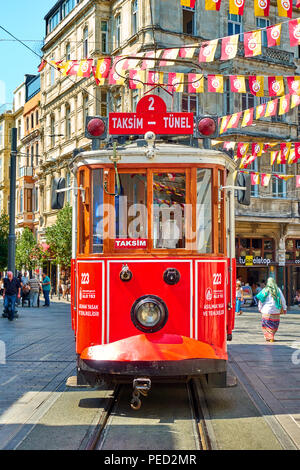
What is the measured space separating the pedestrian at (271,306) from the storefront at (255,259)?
16256 mm

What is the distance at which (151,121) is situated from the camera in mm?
7445

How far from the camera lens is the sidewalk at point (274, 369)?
22.9 ft

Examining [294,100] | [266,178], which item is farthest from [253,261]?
[294,100]

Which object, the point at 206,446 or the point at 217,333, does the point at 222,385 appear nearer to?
the point at 217,333

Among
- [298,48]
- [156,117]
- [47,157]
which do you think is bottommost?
[156,117]

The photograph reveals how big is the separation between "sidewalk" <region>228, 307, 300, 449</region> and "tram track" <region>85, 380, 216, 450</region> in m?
0.84

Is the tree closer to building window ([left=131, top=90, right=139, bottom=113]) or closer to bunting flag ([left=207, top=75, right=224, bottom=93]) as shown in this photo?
building window ([left=131, top=90, right=139, bottom=113])

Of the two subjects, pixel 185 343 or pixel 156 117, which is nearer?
pixel 185 343

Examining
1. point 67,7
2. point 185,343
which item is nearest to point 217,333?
point 185,343

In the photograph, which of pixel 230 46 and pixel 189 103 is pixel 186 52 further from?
pixel 189 103

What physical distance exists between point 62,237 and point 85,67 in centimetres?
1897

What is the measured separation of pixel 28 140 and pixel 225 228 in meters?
41.8

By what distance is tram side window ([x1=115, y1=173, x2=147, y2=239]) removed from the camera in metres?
7.06
